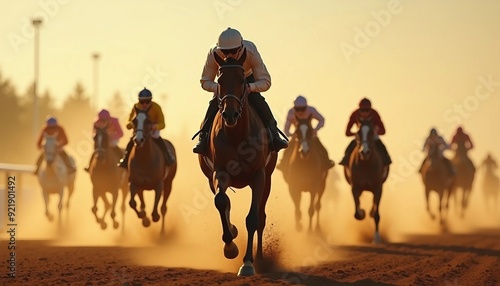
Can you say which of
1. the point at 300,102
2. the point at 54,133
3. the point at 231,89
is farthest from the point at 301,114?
the point at 231,89

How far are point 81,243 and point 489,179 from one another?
25.7 meters

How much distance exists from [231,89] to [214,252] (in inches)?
195

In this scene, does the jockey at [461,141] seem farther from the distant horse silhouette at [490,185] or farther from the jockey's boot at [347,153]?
the jockey's boot at [347,153]

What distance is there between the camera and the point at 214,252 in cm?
1511

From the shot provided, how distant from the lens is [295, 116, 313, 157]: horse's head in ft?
69.1

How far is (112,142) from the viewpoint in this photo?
77.1ft

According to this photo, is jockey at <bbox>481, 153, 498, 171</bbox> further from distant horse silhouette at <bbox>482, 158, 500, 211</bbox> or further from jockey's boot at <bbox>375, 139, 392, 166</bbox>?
jockey's boot at <bbox>375, 139, 392, 166</bbox>

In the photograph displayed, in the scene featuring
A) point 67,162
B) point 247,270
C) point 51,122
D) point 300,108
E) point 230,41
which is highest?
point 51,122

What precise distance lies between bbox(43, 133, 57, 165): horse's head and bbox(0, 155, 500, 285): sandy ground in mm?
1788

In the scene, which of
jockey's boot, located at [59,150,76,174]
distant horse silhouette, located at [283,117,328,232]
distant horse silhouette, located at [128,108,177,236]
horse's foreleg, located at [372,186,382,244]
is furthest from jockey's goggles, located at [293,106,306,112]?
jockey's boot, located at [59,150,76,174]

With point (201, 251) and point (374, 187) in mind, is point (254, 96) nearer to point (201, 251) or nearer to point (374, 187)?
point (201, 251)

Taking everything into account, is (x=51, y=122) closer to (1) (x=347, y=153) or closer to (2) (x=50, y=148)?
(2) (x=50, y=148)

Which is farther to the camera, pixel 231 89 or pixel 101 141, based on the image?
pixel 101 141

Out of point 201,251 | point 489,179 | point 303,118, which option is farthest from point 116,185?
point 489,179
